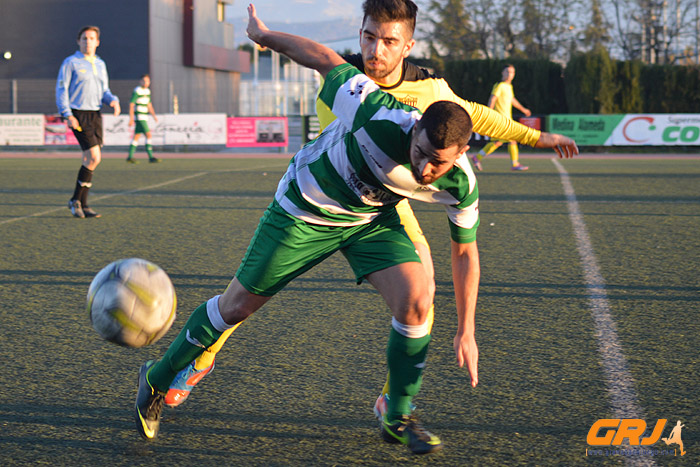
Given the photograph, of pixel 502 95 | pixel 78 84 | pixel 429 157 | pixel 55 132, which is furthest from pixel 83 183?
pixel 55 132

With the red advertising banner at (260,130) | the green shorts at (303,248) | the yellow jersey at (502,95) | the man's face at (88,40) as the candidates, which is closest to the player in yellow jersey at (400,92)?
the green shorts at (303,248)

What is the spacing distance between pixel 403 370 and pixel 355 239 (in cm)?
57

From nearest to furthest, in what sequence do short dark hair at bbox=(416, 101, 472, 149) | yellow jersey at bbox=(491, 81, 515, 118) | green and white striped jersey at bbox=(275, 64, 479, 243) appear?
short dark hair at bbox=(416, 101, 472, 149)
green and white striped jersey at bbox=(275, 64, 479, 243)
yellow jersey at bbox=(491, 81, 515, 118)

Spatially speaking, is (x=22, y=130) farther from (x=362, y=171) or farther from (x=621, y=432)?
(x=621, y=432)

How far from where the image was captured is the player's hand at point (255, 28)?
359 cm

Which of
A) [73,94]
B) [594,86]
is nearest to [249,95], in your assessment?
[594,86]

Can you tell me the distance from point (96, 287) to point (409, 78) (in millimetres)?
1768

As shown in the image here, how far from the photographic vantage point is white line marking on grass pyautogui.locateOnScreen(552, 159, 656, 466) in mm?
3676

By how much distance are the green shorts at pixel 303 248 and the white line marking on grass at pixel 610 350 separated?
3.89ft

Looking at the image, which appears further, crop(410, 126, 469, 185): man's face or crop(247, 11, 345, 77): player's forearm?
crop(247, 11, 345, 77): player's forearm

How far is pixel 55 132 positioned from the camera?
2558 centimetres

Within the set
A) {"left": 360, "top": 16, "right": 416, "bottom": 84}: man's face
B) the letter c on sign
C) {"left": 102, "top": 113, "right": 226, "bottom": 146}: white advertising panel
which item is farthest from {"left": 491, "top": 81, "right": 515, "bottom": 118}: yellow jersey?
{"left": 360, "top": 16, "right": 416, "bottom": 84}: man's face

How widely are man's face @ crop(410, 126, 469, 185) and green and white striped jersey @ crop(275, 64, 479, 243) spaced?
0.10 metres

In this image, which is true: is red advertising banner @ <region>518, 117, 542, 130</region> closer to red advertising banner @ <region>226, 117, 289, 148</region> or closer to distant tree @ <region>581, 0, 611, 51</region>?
red advertising banner @ <region>226, 117, 289, 148</region>
